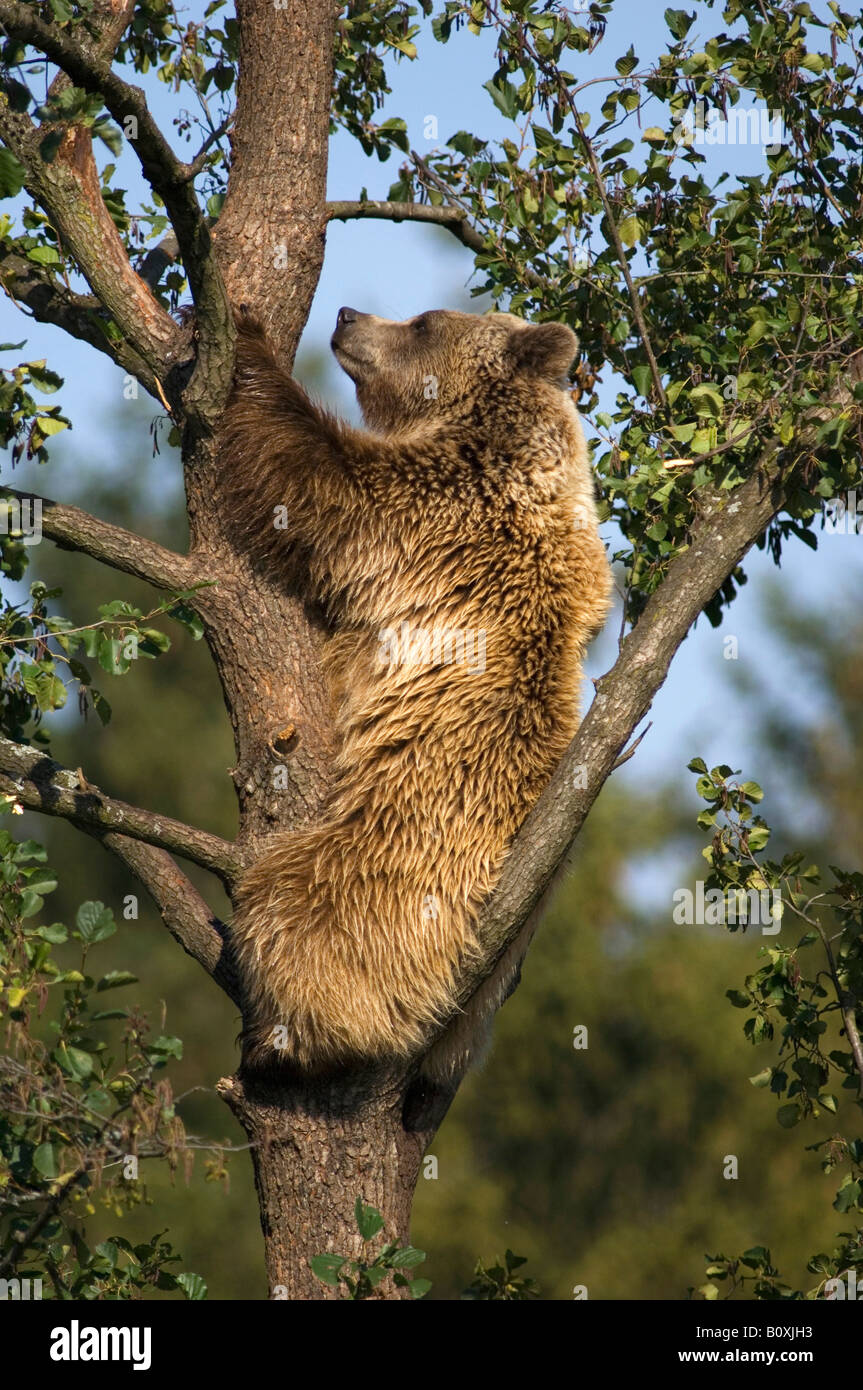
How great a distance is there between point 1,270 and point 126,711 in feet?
67.6

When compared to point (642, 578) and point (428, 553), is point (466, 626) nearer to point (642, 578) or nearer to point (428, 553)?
point (428, 553)

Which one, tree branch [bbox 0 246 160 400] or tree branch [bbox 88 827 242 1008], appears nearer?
tree branch [bbox 88 827 242 1008]

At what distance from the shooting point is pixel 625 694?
178 inches

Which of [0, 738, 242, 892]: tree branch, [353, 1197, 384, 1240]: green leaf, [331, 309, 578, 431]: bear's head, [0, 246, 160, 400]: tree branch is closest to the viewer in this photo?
[353, 1197, 384, 1240]: green leaf

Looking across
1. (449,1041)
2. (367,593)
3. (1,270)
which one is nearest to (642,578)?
(367,593)

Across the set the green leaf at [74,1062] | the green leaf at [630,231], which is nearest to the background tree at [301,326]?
the green leaf at [630,231]

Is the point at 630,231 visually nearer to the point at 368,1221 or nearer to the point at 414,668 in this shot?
the point at 414,668

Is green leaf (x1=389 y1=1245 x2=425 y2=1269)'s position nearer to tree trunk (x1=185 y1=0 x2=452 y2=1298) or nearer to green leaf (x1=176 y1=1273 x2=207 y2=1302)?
tree trunk (x1=185 y1=0 x2=452 y2=1298)

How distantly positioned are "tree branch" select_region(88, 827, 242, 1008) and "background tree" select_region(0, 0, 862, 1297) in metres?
0.01

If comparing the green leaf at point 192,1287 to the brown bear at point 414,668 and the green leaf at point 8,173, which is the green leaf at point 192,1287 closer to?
the brown bear at point 414,668

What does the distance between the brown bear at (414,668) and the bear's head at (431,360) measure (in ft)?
0.12

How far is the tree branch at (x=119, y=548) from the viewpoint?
4977mm

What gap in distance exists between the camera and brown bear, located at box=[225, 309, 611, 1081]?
498 centimetres

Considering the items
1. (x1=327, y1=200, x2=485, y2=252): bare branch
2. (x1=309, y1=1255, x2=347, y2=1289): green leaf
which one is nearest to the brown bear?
(x1=327, y1=200, x2=485, y2=252): bare branch
